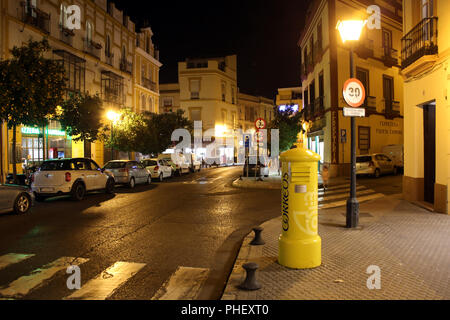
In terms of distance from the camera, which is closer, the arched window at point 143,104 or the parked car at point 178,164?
the parked car at point 178,164

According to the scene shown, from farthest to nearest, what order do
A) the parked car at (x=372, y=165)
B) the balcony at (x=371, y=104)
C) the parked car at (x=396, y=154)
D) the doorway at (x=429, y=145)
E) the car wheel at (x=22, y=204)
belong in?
the balcony at (x=371, y=104), the parked car at (x=396, y=154), the parked car at (x=372, y=165), the doorway at (x=429, y=145), the car wheel at (x=22, y=204)

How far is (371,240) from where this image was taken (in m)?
6.84

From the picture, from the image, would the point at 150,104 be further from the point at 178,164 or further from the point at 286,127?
the point at 286,127

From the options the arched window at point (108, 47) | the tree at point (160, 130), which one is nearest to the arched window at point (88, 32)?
the arched window at point (108, 47)

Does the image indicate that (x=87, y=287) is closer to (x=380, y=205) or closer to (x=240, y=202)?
(x=240, y=202)

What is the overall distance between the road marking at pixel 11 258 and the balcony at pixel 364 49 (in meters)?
23.6

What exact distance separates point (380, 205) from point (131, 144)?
20.3 metres

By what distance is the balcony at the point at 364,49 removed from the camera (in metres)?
24.2

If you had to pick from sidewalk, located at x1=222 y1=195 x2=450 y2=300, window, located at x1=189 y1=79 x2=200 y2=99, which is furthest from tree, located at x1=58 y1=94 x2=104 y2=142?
window, located at x1=189 y1=79 x2=200 y2=99

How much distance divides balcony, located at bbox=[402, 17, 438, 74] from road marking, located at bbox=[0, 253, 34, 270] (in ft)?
34.2

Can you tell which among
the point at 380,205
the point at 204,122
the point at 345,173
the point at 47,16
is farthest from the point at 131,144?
the point at 204,122

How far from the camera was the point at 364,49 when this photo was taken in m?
24.3

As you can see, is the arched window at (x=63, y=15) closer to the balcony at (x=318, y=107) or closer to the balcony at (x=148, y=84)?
the balcony at (x=148, y=84)

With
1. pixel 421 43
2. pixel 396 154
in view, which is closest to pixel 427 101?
pixel 421 43
